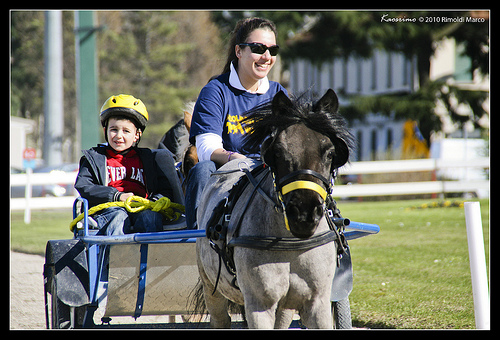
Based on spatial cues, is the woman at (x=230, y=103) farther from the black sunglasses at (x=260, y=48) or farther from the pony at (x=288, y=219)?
the pony at (x=288, y=219)

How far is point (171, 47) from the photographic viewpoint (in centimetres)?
4272

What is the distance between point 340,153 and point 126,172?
2.32 metres

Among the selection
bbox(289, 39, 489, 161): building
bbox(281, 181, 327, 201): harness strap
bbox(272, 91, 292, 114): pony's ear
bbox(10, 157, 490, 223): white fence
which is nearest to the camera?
bbox(281, 181, 327, 201): harness strap

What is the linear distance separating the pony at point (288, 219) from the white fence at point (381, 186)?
12.4 meters

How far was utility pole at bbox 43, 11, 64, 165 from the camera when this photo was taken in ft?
57.5

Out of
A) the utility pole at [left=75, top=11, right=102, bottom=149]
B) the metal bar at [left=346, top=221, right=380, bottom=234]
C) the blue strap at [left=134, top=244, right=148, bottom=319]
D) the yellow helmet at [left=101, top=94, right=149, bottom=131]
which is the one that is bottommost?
the blue strap at [left=134, top=244, right=148, bottom=319]

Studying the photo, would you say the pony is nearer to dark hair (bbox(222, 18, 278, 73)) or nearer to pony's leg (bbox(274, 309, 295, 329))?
pony's leg (bbox(274, 309, 295, 329))

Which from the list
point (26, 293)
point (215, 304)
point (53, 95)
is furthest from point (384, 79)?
point (215, 304)

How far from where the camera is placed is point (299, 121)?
2762 millimetres

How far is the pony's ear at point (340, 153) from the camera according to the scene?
2.72 meters

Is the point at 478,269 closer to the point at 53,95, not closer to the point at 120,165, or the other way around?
the point at 120,165

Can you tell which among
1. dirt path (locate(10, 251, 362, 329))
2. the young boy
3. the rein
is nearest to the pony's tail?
dirt path (locate(10, 251, 362, 329))

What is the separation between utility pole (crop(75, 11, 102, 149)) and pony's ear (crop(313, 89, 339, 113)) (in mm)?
12932
